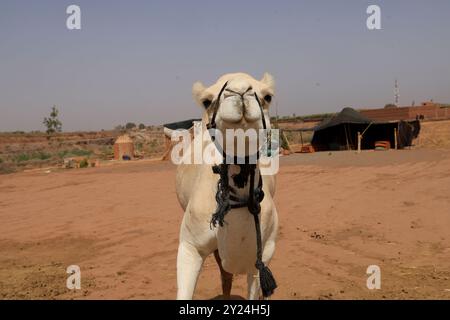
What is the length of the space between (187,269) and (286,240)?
4.84 m

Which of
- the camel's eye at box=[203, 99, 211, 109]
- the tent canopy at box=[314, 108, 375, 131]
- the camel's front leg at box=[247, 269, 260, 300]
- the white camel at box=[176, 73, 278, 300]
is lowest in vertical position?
the camel's front leg at box=[247, 269, 260, 300]

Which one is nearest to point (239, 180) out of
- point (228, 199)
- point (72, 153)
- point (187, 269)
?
point (228, 199)

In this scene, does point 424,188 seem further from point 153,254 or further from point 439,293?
point 153,254

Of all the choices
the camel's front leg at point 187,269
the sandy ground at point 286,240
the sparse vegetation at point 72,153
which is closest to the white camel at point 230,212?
the camel's front leg at point 187,269

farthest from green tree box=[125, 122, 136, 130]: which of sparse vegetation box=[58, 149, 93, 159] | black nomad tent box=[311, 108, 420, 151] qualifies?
black nomad tent box=[311, 108, 420, 151]

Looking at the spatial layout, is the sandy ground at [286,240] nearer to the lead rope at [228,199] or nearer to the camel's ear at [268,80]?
the lead rope at [228,199]

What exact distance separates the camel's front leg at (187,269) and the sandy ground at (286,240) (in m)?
2.14

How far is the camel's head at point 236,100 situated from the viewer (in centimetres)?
223

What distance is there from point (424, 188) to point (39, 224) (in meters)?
9.86

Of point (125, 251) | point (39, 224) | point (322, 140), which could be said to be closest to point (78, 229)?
point (39, 224)

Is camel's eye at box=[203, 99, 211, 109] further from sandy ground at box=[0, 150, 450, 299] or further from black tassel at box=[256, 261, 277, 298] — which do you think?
sandy ground at box=[0, 150, 450, 299]

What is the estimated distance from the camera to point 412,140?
31.5 metres

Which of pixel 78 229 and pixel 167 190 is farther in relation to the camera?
pixel 167 190

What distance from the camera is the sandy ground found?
554 centimetres
